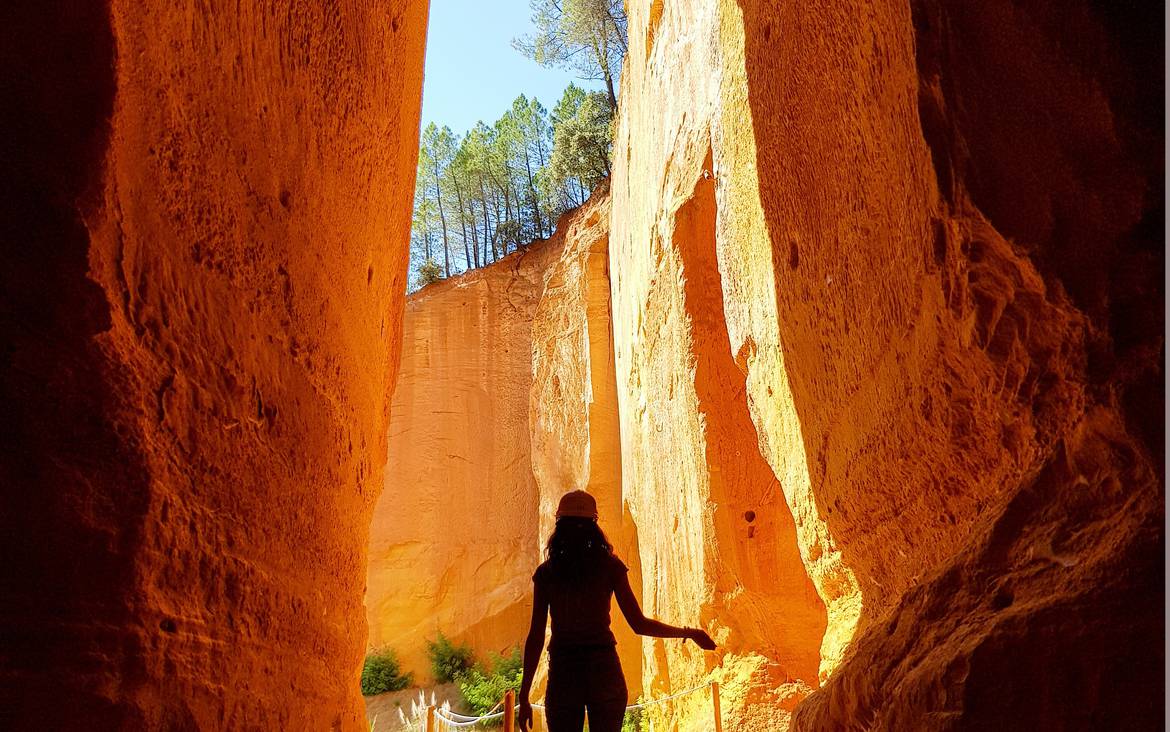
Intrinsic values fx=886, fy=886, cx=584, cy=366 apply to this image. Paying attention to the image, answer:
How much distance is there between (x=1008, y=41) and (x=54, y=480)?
118 inches

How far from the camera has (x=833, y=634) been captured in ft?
16.4

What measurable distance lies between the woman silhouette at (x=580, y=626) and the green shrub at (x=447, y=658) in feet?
48.1

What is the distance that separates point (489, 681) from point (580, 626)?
13874mm

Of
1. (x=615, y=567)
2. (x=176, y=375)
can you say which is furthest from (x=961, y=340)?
(x=176, y=375)

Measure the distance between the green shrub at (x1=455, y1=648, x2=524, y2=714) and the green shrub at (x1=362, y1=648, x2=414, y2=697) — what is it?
124 cm

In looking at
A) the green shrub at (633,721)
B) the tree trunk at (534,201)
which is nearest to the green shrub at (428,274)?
the tree trunk at (534,201)

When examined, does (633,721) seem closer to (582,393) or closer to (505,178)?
(582,393)

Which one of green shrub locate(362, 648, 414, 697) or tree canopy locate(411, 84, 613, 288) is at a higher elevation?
tree canopy locate(411, 84, 613, 288)

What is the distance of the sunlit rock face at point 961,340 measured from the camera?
2098 millimetres

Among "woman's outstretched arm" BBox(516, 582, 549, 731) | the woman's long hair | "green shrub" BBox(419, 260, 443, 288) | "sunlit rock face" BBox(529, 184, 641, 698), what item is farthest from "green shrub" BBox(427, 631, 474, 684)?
the woman's long hair

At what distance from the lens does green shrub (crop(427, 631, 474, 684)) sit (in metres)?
17.1

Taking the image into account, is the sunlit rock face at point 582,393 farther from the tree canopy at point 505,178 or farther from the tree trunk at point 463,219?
the tree trunk at point 463,219

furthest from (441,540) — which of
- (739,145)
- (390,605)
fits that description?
(739,145)

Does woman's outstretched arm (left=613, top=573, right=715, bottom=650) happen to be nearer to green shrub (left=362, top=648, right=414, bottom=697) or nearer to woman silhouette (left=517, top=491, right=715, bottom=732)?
woman silhouette (left=517, top=491, right=715, bottom=732)
